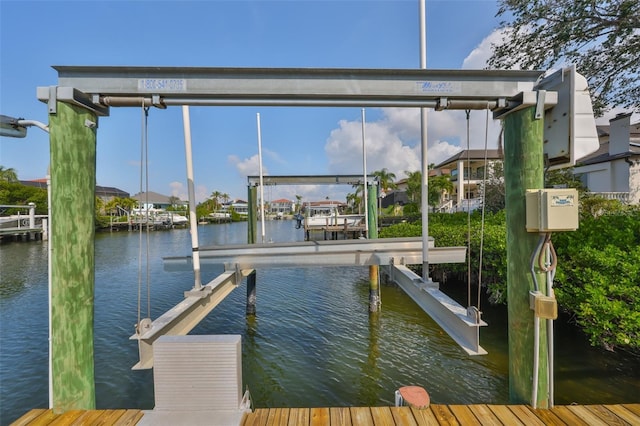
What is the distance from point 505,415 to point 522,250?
4.66 feet

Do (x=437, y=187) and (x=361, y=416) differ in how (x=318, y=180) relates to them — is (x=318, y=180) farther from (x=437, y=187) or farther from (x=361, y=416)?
(x=437, y=187)

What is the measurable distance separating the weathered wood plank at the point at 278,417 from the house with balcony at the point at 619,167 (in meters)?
21.2

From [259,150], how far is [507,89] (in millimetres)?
7579

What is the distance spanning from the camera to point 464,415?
246 cm

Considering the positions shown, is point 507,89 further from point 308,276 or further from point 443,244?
point 308,276

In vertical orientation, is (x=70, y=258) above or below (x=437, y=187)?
below

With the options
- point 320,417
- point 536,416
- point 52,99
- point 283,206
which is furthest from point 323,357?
point 283,206

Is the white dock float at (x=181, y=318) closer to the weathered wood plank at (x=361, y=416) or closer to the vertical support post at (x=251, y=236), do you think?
the weathered wood plank at (x=361, y=416)

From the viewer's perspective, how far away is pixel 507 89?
266cm

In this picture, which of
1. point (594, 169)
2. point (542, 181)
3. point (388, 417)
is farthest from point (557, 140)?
point (594, 169)

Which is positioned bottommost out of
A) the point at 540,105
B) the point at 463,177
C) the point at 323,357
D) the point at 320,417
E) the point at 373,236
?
the point at 323,357

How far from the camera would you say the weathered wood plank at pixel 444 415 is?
7.77 ft

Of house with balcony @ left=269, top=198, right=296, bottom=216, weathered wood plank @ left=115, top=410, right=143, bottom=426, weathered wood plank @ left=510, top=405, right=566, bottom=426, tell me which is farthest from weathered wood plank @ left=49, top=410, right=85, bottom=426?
house with balcony @ left=269, top=198, right=296, bottom=216

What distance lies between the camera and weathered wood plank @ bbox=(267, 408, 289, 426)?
7.90 ft
